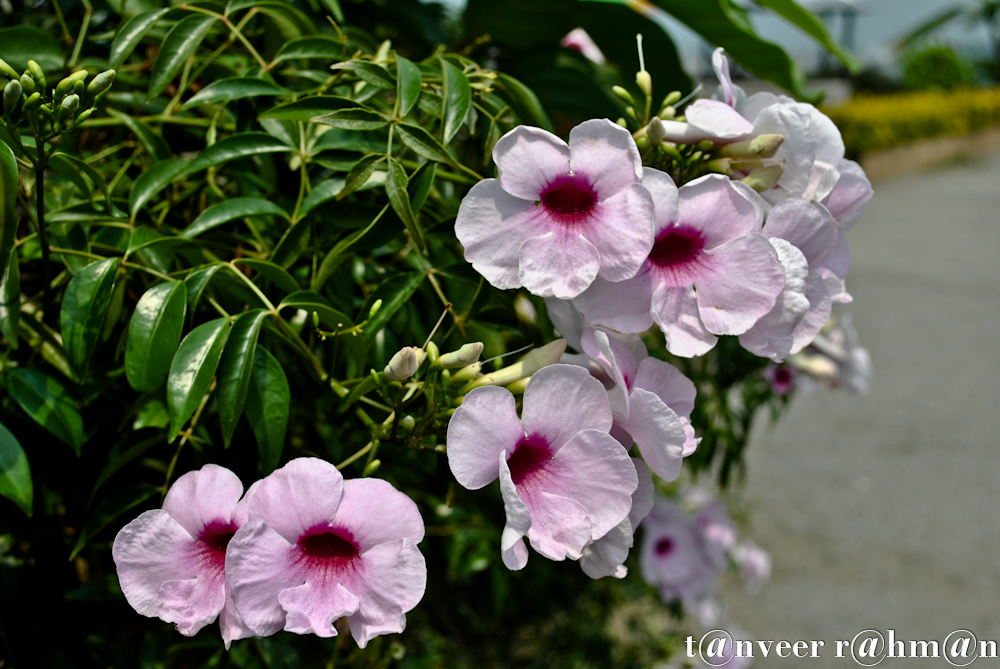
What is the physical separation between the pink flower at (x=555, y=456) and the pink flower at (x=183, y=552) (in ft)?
0.78

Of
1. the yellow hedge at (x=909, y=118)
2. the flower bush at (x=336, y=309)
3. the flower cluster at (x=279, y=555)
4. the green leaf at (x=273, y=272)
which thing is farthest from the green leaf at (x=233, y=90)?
the yellow hedge at (x=909, y=118)

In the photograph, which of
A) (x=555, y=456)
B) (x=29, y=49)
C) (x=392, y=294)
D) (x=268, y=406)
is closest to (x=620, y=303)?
(x=555, y=456)

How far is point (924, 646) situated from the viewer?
300cm

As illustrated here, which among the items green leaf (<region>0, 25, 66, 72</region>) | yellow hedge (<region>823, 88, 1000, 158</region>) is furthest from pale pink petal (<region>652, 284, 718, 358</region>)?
yellow hedge (<region>823, 88, 1000, 158</region>)

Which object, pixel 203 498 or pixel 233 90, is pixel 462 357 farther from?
pixel 233 90

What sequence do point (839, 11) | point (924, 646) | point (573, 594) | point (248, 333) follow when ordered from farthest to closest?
point (839, 11) → point (924, 646) → point (573, 594) → point (248, 333)

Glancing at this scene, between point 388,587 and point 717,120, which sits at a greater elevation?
point 717,120

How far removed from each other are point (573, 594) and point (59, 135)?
88.7 inches

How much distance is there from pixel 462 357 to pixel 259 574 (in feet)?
0.94

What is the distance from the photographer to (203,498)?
0.76 m

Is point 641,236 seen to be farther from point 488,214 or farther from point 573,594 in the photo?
point 573,594

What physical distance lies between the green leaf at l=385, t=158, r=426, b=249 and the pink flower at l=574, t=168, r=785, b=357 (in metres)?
0.19

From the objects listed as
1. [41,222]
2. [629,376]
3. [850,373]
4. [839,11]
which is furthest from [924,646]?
[839,11]

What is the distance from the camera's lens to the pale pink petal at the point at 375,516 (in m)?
0.73
